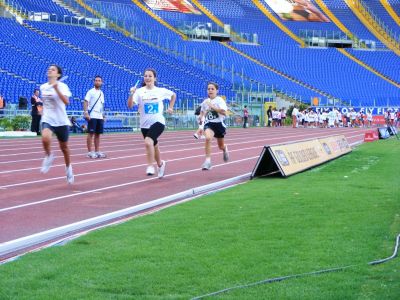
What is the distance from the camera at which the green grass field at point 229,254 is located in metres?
5.02

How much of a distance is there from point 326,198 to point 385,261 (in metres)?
3.80

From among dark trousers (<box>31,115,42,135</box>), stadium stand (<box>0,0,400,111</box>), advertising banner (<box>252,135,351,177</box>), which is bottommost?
advertising banner (<box>252,135,351,177</box>)

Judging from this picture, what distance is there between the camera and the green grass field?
502 centimetres

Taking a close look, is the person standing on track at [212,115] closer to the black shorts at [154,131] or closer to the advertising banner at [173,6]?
the black shorts at [154,131]

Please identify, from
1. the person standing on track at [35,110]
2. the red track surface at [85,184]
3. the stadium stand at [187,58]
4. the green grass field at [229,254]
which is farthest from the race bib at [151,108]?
the stadium stand at [187,58]

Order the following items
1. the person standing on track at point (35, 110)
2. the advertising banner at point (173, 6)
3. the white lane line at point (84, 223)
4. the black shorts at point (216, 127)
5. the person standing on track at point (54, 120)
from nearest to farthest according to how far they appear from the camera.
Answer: the white lane line at point (84, 223) → the person standing on track at point (54, 120) → the black shorts at point (216, 127) → the person standing on track at point (35, 110) → the advertising banner at point (173, 6)

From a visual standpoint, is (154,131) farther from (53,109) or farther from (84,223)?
(84,223)

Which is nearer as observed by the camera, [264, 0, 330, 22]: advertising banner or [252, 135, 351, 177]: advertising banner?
[252, 135, 351, 177]: advertising banner

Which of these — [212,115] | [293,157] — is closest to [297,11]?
[212,115]

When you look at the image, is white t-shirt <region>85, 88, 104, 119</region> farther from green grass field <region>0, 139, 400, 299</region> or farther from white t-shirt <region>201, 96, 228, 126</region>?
green grass field <region>0, 139, 400, 299</region>

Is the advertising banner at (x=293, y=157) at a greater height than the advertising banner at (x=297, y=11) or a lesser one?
lesser

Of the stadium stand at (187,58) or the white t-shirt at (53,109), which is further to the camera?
the stadium stand at (187,58)

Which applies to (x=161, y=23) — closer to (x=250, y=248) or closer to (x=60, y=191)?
(x=60, y=191)

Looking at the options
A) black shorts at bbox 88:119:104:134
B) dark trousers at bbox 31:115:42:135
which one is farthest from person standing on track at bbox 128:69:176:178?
dark trousers at bbox 31:115:42:135
